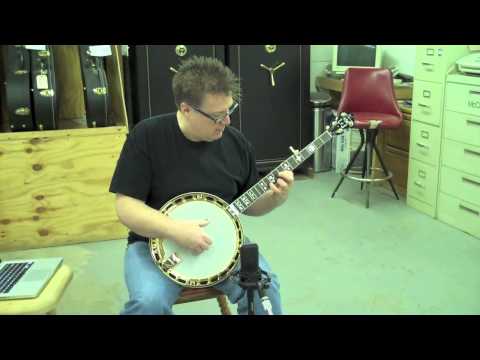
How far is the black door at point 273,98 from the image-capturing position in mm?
4301

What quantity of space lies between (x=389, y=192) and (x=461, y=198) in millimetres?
827

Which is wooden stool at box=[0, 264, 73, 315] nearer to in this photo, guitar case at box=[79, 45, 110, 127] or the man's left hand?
the man's left hand

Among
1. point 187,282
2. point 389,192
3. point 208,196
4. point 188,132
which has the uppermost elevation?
point 188,132

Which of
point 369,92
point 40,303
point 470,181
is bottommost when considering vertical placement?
point 470,181

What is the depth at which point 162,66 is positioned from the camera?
4.12 meters

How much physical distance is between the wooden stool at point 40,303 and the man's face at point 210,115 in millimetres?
650

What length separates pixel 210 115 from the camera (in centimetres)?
175

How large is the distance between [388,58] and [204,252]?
11.3ft

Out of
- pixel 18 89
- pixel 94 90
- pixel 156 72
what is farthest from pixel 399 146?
pixel 18 89

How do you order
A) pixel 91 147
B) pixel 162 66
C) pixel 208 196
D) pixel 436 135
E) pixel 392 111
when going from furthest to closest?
pixel 162 66, pixel 392 111, pixel 436 135, pixel 91 147, pixel 208 196

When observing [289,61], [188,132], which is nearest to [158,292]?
[188,132]

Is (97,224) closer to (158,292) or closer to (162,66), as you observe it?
(162,66)

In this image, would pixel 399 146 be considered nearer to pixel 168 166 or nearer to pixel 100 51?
pixel 100 51

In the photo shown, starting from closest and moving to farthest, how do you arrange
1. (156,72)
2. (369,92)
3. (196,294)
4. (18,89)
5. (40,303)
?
(40,303)
(196,294)
(18,89)
(369,92)
(156,72)
